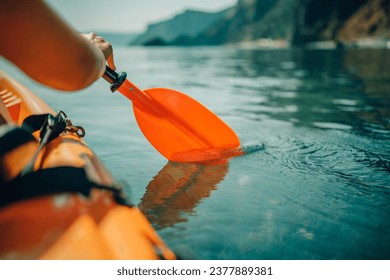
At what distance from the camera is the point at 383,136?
3.35 meters

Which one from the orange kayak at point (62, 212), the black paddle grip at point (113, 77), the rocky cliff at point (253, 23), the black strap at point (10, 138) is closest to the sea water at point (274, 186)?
the orange kayak at point (62, 212)

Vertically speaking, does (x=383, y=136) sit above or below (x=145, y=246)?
below

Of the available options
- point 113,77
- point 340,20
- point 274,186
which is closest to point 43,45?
point 113,77

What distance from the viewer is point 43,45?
1064 mm

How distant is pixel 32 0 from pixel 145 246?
34.6 inches

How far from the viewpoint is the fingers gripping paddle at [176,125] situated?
9.36 feet

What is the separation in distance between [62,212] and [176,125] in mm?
1867

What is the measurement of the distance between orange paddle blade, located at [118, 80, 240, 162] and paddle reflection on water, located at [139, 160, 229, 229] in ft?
0.53

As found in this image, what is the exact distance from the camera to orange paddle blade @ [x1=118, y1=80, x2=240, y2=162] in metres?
2.85

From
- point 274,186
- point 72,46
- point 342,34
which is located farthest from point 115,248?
point 342,34

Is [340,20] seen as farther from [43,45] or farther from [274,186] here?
[43,45]

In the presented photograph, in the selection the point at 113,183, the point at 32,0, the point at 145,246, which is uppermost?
the point at 32,0

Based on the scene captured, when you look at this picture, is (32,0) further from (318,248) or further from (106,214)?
(318,248)
